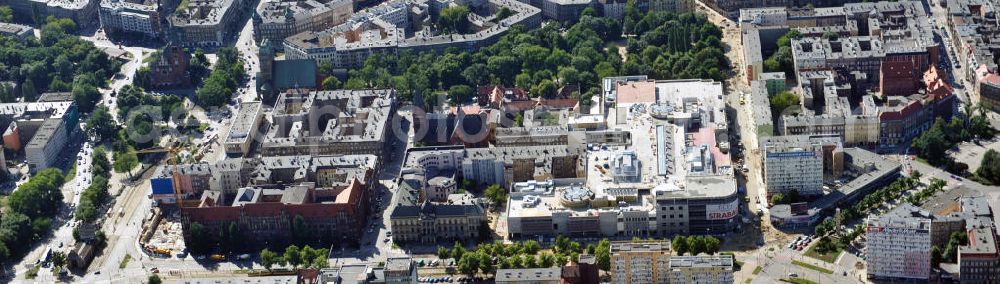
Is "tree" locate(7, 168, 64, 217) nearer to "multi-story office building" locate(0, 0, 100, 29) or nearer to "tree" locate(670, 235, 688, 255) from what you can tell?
"multi-story office building" locate(0, 0, 100, 29)

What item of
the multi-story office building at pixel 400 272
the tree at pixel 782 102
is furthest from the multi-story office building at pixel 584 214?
the tree at pixel 782 102

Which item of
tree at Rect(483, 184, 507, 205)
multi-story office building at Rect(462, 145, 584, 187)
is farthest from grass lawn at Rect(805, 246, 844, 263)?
tree at Rect(483, 184, 507, 205)

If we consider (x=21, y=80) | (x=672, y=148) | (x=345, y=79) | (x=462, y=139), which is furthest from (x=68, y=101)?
(x=672, y=148)

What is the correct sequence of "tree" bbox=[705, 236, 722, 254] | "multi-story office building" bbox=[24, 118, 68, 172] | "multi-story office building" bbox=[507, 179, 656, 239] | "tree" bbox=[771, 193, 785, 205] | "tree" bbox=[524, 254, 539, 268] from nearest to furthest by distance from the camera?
1. "tree" bbox=[524, 254, 539, 268]
2. "tree" bbox=[705, 236, 722, 254]
3. "multi-story office building" bbox=[507, 179, 656, 239]
4. "tree" bbox=[771, 193, 785, 205]
5. "multi-story office building" bbox=[24, 118, 68, 172]

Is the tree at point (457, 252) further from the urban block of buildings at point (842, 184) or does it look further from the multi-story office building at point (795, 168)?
the multi-story office building at point (795, 168)

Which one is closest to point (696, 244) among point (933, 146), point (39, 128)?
point (933, 146)

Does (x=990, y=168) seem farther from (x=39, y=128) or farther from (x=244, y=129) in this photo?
(x=39, y=128)
